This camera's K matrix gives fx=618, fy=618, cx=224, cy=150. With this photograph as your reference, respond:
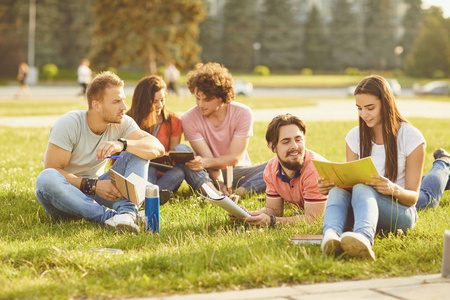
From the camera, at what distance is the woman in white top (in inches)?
164

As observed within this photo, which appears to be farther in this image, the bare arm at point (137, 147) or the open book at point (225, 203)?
the bare arm at point (137, 147)

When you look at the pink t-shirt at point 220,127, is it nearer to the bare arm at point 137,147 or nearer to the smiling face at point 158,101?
the smiling face at point 158,101

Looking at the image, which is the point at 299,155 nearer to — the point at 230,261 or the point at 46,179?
the point at 230,261

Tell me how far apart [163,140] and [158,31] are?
4303 cm

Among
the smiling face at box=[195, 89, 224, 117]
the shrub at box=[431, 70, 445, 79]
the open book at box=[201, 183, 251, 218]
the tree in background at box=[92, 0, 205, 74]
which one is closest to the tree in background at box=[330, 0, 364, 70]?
the shrub at box=[431, 70, 445, 79]

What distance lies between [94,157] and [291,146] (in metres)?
1.85

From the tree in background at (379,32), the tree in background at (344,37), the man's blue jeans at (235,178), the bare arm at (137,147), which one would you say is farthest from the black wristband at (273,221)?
the tree in background at (379,32)

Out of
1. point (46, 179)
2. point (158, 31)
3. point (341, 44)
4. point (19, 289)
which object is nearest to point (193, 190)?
point (46, 179)

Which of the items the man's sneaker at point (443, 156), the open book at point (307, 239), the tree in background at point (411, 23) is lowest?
the open book at point (307, 239)

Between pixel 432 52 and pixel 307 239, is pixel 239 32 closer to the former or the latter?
pixel 432 52

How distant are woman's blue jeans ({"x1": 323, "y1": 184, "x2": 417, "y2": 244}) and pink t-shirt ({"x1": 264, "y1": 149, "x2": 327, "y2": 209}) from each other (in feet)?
1.60

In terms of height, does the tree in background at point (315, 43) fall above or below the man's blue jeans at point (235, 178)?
above

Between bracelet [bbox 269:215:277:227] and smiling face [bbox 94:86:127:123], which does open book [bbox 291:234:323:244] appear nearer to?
bracelet [bbox 269:215:277:227]

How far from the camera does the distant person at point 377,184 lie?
4.10 metres
